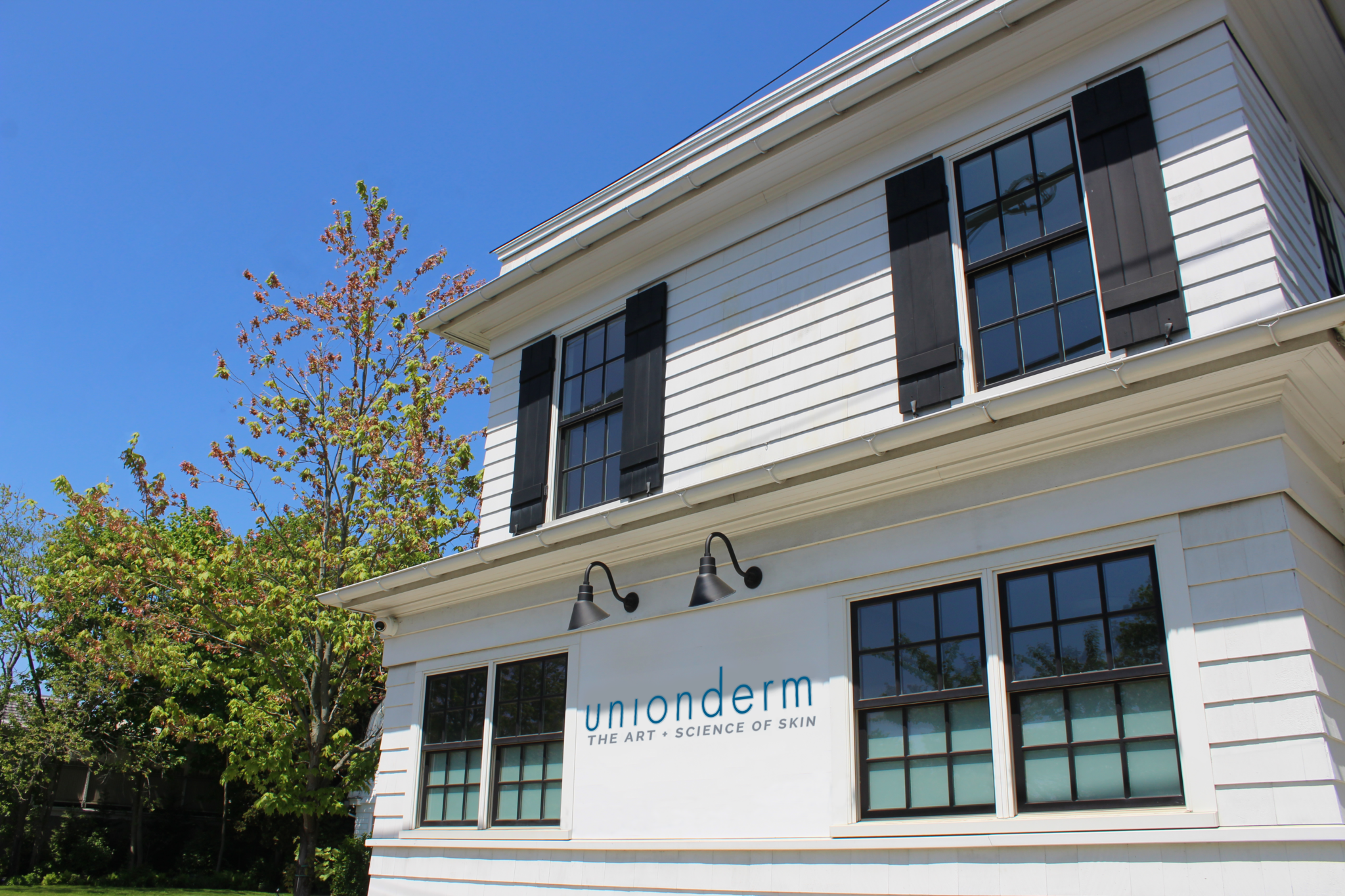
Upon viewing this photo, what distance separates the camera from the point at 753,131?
819 cm

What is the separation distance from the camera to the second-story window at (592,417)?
27.6 feet

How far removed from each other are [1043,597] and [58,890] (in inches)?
818

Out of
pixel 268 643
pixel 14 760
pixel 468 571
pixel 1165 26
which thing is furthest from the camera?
pixel 14 760

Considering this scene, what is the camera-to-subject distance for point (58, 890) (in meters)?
18.5

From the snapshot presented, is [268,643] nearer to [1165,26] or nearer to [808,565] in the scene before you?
[808,565]

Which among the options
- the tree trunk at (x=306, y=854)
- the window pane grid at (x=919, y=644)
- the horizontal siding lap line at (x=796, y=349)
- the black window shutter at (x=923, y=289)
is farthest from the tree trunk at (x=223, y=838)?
the black window shutter at (x=923, y=289)

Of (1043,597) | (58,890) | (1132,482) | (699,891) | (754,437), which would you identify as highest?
(754,437)

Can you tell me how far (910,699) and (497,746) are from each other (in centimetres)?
390

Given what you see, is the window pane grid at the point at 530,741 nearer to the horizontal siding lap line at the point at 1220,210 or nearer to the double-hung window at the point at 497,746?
the double-hung window at the point at 497,746

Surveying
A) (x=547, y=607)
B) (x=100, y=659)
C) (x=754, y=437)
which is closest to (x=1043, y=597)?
(x=754, y=437)

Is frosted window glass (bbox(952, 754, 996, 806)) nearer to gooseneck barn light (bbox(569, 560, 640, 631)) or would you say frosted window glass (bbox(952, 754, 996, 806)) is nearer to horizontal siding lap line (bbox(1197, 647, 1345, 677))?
horizontal siding lap line (bbox(1197, 647, 1345, 677))

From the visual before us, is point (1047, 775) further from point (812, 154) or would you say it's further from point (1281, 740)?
point (812, 154)

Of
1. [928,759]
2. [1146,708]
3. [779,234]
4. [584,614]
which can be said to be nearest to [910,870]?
Result: [928,759]

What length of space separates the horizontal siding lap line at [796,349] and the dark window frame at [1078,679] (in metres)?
2.13
